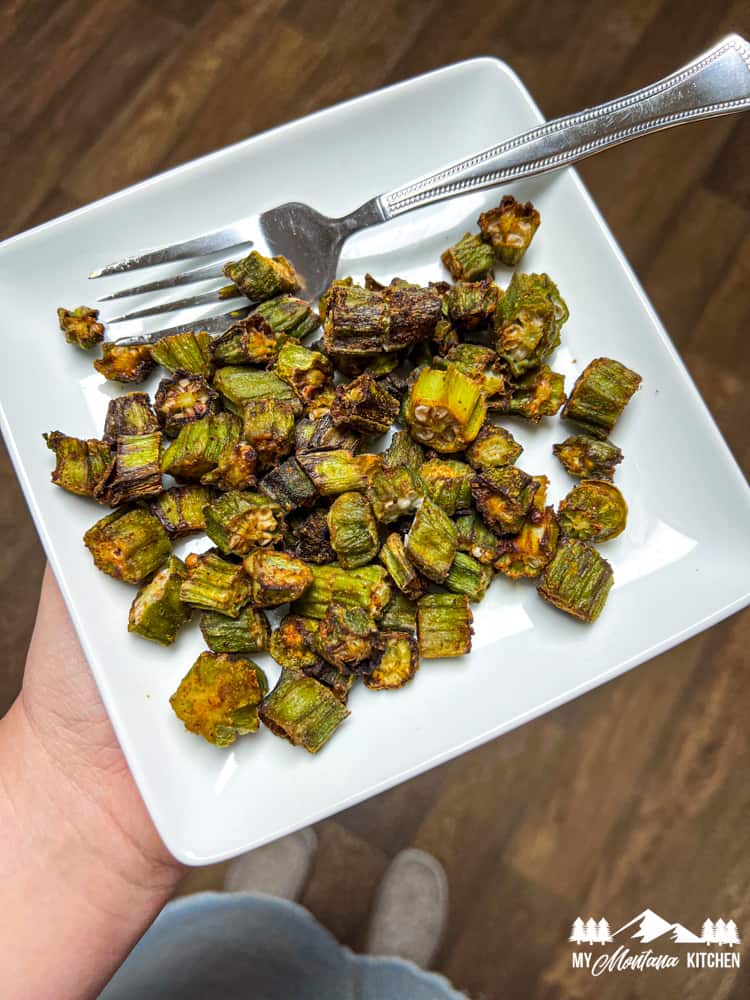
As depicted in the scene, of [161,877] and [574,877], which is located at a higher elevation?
[161,877]

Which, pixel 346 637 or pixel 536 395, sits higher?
pixel 536 395

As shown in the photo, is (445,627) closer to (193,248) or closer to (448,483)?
(448,483)

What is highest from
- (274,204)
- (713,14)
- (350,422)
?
(713,14)

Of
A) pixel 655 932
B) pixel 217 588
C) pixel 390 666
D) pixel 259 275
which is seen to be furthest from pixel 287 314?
pixel 655 932

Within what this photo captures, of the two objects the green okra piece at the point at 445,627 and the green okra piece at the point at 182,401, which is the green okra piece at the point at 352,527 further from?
the green okra piece at the point at 182,401

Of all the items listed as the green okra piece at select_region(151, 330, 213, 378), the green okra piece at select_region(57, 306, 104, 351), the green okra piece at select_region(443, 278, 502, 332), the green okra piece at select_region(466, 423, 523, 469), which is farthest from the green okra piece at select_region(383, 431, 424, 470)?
the green okra piece at select_region(57, 306, 104, 351)

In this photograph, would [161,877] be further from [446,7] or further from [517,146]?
[446,7]

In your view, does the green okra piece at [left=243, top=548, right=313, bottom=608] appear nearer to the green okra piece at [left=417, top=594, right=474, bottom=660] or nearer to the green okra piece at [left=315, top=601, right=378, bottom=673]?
the green okra piece at [left=315, top=601, right=378, bottom=673]

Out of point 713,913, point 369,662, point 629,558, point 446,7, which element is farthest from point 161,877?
point 446,7
